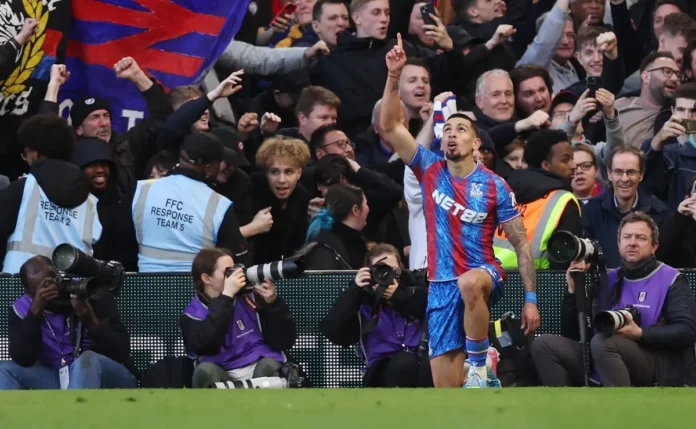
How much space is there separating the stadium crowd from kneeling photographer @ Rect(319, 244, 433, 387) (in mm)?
15

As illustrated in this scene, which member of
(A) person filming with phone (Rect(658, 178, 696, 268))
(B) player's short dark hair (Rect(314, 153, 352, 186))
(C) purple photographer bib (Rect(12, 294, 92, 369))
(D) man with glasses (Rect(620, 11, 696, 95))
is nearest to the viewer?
(C) purple photographer bib (Rect(12, 294, 92, 369))

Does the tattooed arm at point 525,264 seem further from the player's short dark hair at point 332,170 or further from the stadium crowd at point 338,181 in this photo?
the player's short dark hair at point 332,170

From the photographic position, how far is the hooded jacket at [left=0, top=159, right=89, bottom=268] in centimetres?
1029

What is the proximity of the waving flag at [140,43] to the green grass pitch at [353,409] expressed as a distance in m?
4.34

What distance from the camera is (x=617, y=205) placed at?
11.3 metres

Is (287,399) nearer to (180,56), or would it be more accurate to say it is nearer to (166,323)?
(166,323)

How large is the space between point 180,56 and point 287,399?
17.3ft

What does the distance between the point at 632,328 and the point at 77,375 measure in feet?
11.4

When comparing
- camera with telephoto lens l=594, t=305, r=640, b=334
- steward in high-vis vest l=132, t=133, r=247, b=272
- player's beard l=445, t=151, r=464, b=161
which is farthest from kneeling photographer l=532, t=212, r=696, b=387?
steward in high-vis vest l=132, t=133, r=247, b=272

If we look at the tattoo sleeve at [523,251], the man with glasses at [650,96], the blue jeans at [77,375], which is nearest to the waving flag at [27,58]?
the blue jeans at [77,375]

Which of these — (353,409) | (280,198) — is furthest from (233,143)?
(353,409)

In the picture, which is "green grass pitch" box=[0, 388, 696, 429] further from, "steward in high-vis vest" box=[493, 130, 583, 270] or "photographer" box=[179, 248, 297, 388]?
"steward in high-vis vest" box=[493, 130, 583, 270]

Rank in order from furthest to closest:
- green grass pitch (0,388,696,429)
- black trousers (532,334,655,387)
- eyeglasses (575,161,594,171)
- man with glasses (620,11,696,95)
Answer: man with glasses (620,11,696,95)
eyeglasses (575,161,594,171)
black trousers (532,334,655,387)
green grass pitch (0,388,696,429)

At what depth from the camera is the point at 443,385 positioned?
9.71 metres
